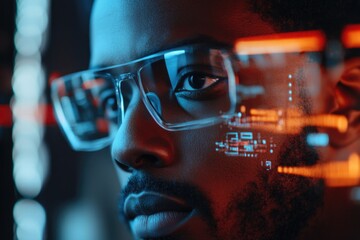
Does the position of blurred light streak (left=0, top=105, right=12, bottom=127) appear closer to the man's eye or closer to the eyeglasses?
the eyeglasses

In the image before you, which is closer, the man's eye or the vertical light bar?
the man's eye

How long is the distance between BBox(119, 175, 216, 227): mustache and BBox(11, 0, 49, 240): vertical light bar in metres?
0.43

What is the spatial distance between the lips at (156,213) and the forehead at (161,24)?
0.94ft

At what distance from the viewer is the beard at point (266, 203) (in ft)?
3.02

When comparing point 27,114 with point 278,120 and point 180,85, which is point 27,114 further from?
point 278,120

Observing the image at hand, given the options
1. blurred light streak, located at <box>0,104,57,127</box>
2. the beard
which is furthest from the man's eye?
blurred light streak, located at <box>0,104,57,127</box>

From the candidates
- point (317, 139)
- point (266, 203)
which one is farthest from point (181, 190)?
point (317, 139)

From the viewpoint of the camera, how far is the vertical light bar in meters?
1.31

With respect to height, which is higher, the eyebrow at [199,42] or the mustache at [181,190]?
the eyebrow at [199,42]

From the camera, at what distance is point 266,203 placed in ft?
3.03

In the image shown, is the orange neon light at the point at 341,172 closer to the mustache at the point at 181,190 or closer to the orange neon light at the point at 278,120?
the orange neon light at the point at 278,120

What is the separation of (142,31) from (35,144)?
1.71ft

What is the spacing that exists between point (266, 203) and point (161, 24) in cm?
40

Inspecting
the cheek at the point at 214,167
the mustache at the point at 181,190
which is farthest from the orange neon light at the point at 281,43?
the mustache at the point at 181,190
